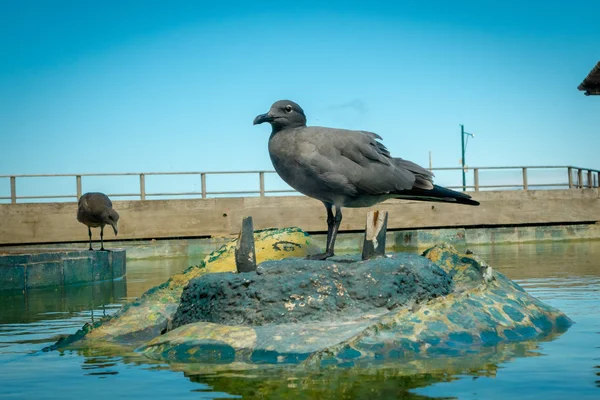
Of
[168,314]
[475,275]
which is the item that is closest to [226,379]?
[168,314]

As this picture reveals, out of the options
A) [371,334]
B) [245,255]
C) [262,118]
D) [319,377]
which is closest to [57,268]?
[245,255]

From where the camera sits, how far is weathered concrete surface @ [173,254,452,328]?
5.58 m

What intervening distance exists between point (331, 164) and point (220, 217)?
18750 mm

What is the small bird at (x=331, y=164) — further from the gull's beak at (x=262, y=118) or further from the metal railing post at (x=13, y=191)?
the metal railing post at (x=13, y=191)

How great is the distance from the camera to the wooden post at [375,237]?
611 cm

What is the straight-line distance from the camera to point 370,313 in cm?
562

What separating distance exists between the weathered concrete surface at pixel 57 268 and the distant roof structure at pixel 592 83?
944cm

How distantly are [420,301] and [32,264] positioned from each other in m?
7.87

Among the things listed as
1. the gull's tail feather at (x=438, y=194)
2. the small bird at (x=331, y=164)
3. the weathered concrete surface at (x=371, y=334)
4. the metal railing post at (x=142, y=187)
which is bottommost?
the weathered concrete surface at (x=371, y=334)

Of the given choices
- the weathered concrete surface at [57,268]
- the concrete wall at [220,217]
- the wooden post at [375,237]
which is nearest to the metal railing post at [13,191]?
the concrete wall at [220,217]

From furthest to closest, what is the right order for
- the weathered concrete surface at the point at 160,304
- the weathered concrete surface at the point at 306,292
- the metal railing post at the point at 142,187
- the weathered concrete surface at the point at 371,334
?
the metal railing post at the point at 142,187, the weathered concrete surface at the point at 160,304, the weathered concrete surface at the point at 306,292, the weathered concrete surface at the point at 371,334

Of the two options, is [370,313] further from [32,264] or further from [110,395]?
[32,264]

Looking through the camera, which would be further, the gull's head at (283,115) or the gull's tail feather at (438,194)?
the gull's tail feather at (438,194)

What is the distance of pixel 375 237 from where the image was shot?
20.3ft
